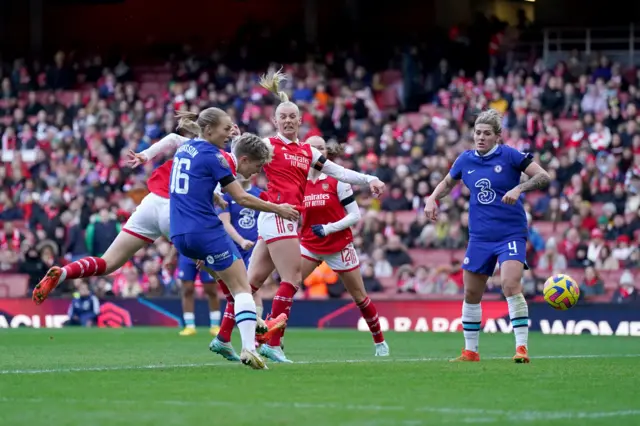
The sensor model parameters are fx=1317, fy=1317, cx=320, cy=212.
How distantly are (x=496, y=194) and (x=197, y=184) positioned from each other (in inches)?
124

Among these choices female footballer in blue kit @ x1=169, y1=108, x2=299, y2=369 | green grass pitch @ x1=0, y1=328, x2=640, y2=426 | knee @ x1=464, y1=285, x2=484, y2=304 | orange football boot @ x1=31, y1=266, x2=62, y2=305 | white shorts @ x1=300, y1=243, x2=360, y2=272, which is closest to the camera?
green grass pitch @ x1=0, y1=328, x2=640, y2=426

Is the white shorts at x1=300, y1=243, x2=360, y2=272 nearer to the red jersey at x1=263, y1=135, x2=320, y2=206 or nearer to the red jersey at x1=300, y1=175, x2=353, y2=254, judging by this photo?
the red jersey at x1=300, y1=175, x2=353, y2=254

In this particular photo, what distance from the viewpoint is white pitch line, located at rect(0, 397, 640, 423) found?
7980mm

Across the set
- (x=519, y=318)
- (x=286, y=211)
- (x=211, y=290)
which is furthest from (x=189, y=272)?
(x=286, y=211)

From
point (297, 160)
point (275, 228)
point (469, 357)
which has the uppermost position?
point (297, 160)

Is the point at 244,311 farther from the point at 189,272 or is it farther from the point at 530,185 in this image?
the point at 189,272

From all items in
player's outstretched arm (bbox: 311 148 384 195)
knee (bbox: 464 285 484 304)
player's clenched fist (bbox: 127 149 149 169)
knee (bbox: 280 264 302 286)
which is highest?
player's clenched fist (bbox: 127 149 149 169)

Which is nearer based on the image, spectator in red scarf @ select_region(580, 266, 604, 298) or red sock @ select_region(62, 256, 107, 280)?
red sock @ select_region(62, 256, 107, 280)

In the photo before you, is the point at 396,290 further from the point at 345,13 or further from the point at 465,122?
the point at 345,13

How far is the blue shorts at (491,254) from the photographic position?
40.8 ft

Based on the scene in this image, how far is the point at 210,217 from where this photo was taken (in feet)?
36.4

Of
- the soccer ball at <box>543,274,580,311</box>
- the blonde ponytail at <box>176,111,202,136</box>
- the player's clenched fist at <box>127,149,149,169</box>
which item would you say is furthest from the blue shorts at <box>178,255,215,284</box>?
the soccer ball at <box>543,274,580,311</box>

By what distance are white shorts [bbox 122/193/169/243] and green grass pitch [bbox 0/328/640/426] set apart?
125 cm

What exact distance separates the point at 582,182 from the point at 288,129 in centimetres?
1311
